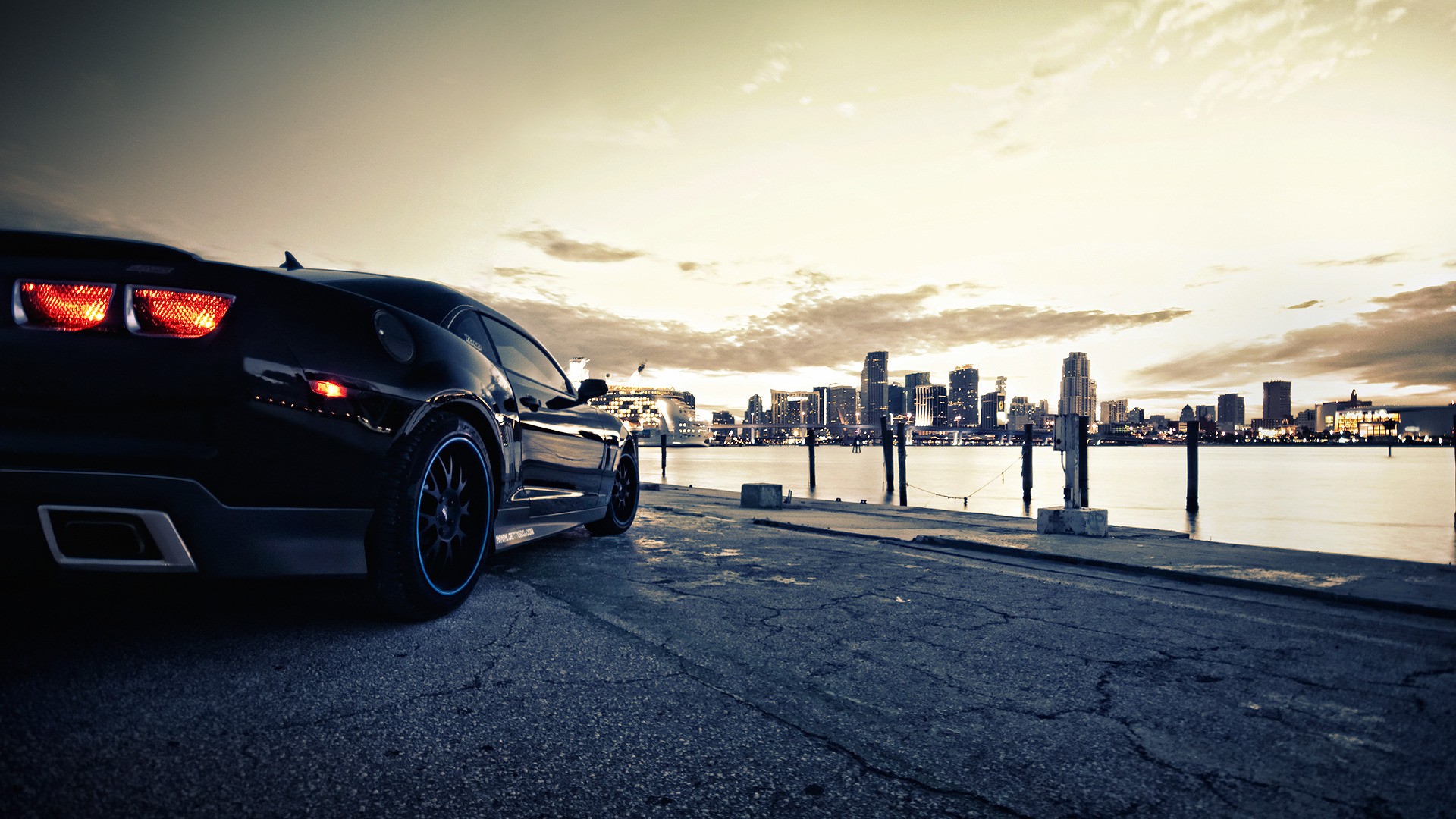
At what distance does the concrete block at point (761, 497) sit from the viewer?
10398 millimetres

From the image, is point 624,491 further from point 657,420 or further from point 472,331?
point 657,420

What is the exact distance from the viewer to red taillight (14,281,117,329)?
1.89 m

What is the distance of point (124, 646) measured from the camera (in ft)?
7.13

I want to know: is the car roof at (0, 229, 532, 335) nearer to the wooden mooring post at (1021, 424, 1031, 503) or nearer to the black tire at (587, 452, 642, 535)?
the black tire at (587, 452, 642, 535)

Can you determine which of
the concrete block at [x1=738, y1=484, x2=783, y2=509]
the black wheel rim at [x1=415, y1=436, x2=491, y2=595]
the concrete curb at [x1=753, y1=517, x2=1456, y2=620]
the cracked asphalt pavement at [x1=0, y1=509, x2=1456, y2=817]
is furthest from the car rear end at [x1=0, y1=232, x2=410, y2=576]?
the concrete block at [x1=738, y1=484, x2=783, y2=509]

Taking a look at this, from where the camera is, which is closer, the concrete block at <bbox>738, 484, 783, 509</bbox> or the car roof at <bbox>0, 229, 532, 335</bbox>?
the car roof at <bbox>0, 229, 532, 335</bbox>

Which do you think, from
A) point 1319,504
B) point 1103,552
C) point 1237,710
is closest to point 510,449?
point 1237,710

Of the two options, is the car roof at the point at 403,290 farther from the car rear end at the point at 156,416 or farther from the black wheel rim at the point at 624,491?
the black wheel rim at the point at 624,491

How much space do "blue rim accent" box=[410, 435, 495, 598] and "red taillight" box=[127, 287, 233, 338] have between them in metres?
0.84

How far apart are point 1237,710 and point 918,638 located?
104 cm

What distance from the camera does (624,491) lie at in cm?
585

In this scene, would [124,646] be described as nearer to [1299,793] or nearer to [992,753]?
[992,753]

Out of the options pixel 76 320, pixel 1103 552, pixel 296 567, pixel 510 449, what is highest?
pixel 76 320

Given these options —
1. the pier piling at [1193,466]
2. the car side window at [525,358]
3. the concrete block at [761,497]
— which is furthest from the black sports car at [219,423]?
the pier piling at [1193,466]
